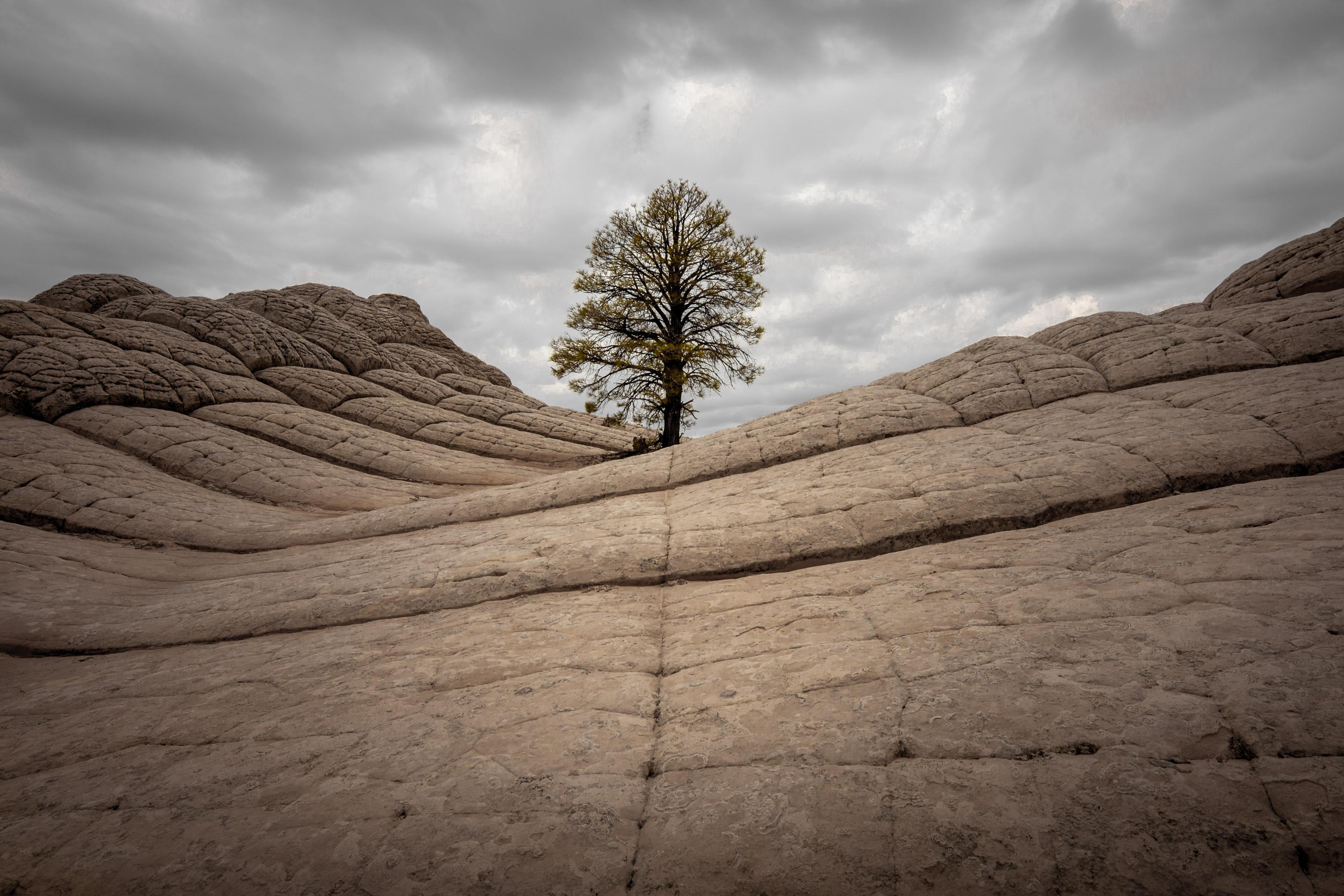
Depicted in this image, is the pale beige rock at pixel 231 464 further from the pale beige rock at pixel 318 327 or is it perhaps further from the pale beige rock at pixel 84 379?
the pale beige rock at pixel 318 327

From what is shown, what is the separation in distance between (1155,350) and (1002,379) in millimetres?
2470

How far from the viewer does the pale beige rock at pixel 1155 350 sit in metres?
8.55

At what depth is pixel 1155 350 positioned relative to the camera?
927 centimetres

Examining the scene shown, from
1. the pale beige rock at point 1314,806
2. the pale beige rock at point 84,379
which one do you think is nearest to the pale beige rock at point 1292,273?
the pale beige rock at point 1314,806

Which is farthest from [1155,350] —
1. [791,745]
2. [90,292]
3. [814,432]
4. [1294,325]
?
[90,292]

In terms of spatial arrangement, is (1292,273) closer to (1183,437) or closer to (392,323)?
(1183,437)

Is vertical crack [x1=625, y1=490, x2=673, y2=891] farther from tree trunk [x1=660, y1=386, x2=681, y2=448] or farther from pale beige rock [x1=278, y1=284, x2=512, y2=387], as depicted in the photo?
pale beige rock [x1=278, y1=284, x2=512, y2=387]

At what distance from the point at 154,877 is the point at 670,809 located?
2.48 meters

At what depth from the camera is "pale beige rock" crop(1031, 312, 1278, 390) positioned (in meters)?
8.55

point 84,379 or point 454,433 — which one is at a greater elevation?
point 84,379

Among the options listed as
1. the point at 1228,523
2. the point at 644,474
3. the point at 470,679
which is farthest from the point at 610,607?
the point at 1228,523

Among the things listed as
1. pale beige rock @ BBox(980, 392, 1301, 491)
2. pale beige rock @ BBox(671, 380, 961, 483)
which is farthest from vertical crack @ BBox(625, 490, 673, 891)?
pale beige rock @ BBox(980, 392, 1301, 491)

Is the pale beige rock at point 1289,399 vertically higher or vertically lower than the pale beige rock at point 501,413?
lower

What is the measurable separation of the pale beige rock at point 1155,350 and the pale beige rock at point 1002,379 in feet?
1.29
